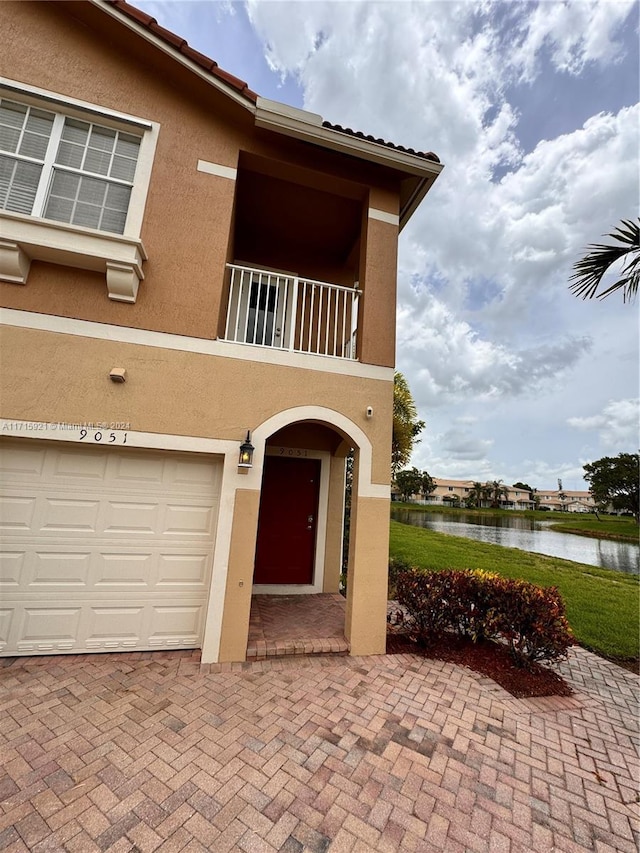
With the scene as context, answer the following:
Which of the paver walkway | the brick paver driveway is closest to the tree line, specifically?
the paver walkway

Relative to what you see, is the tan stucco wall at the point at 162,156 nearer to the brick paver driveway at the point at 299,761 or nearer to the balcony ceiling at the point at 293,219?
the balcony ceiling at the point at 293,219

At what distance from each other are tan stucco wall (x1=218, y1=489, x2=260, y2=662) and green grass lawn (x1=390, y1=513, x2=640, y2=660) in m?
6.11

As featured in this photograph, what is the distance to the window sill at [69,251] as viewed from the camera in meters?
4.20

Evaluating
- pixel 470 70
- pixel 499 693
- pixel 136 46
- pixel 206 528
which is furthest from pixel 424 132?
pixel 499 693

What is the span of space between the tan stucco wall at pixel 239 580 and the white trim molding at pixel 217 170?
484 cm

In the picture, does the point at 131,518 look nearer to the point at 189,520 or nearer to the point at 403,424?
the point at 189,520

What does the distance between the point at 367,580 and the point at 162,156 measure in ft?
22.9

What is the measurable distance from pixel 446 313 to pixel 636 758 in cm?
1967

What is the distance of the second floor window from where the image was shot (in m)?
4.63

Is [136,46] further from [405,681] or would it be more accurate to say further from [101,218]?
[405,681]

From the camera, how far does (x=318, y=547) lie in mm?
7641

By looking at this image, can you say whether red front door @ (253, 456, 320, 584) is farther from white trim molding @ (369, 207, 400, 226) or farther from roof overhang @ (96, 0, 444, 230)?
roof overhang @ (96, 0, 444, 230)

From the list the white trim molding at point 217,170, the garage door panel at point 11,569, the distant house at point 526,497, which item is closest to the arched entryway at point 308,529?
the garage door panel at point 11,569

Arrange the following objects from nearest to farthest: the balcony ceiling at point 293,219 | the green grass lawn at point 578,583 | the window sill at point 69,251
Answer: the window sill at point 69,251 < the balcony ceiling at point 293,219 < the green grass lawn at point 578,583
